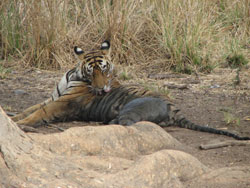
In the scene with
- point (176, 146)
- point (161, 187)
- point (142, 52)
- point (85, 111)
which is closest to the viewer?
point (161, 187)

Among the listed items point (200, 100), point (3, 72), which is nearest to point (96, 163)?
point (200, 100)

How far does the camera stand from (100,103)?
5438 mm

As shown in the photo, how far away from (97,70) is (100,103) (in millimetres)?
427

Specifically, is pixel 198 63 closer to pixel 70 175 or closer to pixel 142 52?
pixel 142 52

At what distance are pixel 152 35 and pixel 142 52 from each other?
40 cm

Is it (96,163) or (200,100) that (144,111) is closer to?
(200,100)

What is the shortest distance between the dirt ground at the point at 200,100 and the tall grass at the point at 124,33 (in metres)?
0.35

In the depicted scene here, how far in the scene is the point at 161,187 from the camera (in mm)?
2744

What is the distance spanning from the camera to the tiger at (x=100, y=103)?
5.02 metres

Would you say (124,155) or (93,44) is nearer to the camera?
(124,155)

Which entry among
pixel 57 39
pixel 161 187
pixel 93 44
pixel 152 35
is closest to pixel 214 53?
pixel 152 35

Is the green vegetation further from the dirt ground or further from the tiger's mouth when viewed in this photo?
the tiger's mouth

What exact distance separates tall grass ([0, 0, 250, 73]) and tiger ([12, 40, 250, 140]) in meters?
2.30

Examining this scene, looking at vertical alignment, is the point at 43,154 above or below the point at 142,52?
above
